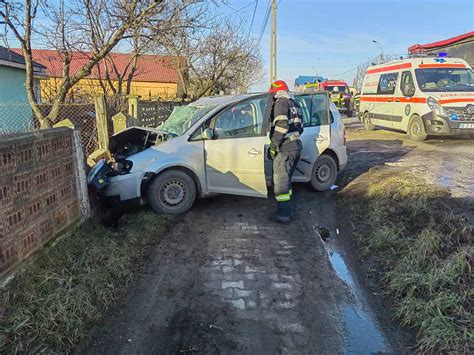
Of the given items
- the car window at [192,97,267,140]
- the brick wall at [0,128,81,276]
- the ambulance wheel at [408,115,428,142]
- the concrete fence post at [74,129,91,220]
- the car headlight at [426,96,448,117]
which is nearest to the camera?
the brick wall at [0,128,81,276]

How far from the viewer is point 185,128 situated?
6113 millimetres

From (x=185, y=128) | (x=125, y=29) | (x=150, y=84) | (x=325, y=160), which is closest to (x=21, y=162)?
(x=185, y=128)

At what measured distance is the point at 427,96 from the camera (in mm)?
11000

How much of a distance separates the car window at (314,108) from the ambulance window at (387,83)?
6.68 metres

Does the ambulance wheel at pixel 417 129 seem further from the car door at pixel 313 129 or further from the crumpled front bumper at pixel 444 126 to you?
the car door at pixel 313 129

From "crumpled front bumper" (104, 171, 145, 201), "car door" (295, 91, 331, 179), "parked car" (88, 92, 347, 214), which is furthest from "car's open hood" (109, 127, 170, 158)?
"car door" (295, 91, 331, 179)

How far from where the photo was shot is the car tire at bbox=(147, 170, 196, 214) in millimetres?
5770

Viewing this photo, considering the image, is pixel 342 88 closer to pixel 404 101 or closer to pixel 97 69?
pixel 404 101

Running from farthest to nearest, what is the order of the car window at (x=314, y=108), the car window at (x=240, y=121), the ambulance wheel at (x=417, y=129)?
the ambulance wheel at (x=417, y=129)
the car window at (x=314, y=108)
the car window at (x=240, y=121)

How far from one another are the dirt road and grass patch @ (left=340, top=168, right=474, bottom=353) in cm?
22

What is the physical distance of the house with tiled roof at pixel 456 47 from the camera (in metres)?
15.8

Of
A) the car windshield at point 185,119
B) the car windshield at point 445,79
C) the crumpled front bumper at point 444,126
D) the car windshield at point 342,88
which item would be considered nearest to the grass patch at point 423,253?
the car windshield at point 185,119

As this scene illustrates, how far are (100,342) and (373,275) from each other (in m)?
2.66

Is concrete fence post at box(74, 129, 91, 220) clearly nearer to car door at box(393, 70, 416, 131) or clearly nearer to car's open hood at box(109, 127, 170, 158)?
car's open hood at box(109, 127, 170, 158)
